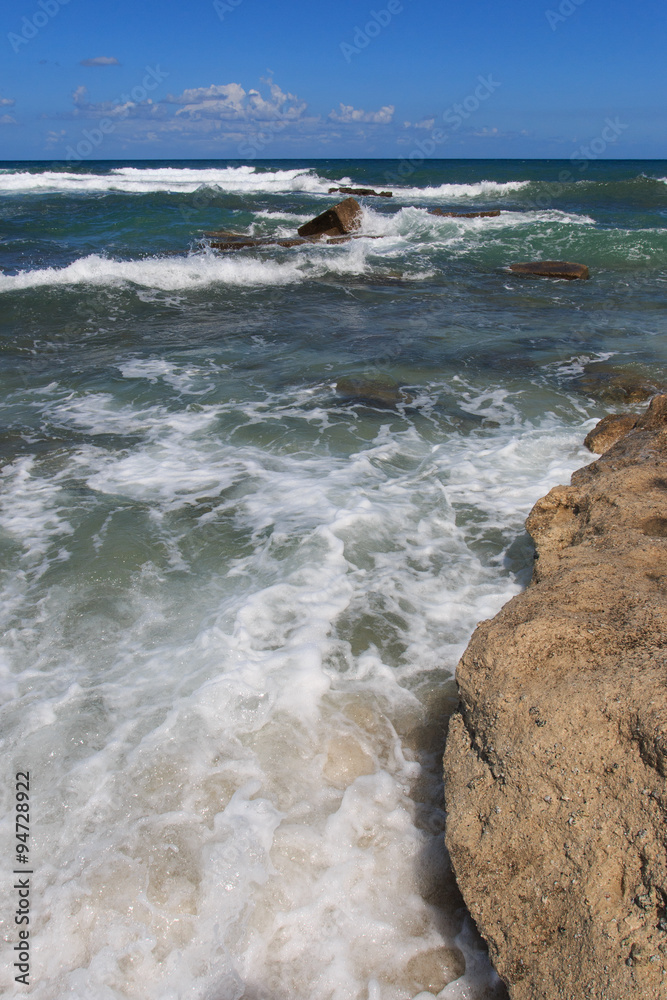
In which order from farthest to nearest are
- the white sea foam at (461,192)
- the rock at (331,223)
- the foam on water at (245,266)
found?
the white sea foam at (461,192), the rock at (331,223), the foam on water at (245,266)

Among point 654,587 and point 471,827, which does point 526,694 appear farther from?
point 654,587

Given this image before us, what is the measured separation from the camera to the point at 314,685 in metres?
2.76

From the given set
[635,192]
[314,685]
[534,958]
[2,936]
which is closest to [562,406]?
[314,685]

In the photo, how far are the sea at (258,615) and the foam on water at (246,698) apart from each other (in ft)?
0.04

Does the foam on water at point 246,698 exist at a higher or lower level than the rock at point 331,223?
lower

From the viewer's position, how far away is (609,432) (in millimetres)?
5020

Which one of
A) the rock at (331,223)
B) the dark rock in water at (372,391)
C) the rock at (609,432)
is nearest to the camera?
the rock at (609,432)

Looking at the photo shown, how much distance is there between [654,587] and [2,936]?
236 cm

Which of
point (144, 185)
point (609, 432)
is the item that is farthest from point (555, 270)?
point (144, 185)

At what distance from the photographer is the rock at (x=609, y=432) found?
4941 millimetres

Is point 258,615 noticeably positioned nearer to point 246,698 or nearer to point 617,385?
point 246,698

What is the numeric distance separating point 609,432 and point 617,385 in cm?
169

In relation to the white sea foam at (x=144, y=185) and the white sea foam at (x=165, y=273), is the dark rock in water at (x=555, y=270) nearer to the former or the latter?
the white sea foam at (x=165, y=273)

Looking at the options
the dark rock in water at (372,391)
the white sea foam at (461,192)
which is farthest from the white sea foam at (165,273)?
the white sea foam at (461,192)
